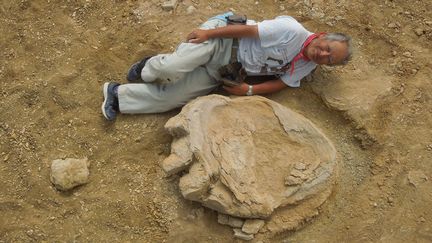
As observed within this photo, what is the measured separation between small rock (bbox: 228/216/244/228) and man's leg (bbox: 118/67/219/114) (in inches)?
33.7

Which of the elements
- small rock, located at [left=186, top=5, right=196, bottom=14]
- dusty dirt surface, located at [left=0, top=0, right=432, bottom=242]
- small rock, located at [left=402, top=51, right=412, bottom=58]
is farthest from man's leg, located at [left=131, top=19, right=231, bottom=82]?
small rock, located at [left=402, top=51, right=412, bottom=58]

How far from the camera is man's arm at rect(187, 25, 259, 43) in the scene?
3.14 metres

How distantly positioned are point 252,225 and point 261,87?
927 mm

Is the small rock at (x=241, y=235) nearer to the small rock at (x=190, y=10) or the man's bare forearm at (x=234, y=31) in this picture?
the man's bare forearm at (x=234, y=31)

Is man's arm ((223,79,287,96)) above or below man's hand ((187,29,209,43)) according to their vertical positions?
below

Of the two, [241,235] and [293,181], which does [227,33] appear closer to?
[293,181]

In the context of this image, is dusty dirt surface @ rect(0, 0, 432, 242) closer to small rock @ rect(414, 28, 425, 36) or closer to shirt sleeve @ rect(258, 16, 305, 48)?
small rock @ rect(414, 28, 425, 36)

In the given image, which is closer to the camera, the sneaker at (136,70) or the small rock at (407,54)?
the sneaker at (136,70)

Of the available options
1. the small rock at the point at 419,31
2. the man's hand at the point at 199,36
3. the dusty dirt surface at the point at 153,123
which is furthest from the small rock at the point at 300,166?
the small rock at the point at 419,31

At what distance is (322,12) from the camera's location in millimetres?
3770

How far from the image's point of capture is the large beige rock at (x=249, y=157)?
3055 mm

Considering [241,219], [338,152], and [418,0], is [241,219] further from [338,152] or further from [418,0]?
[418,0]

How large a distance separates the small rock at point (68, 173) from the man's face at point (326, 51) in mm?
1663

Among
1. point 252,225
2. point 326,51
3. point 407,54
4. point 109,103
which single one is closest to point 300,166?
point 252,225
